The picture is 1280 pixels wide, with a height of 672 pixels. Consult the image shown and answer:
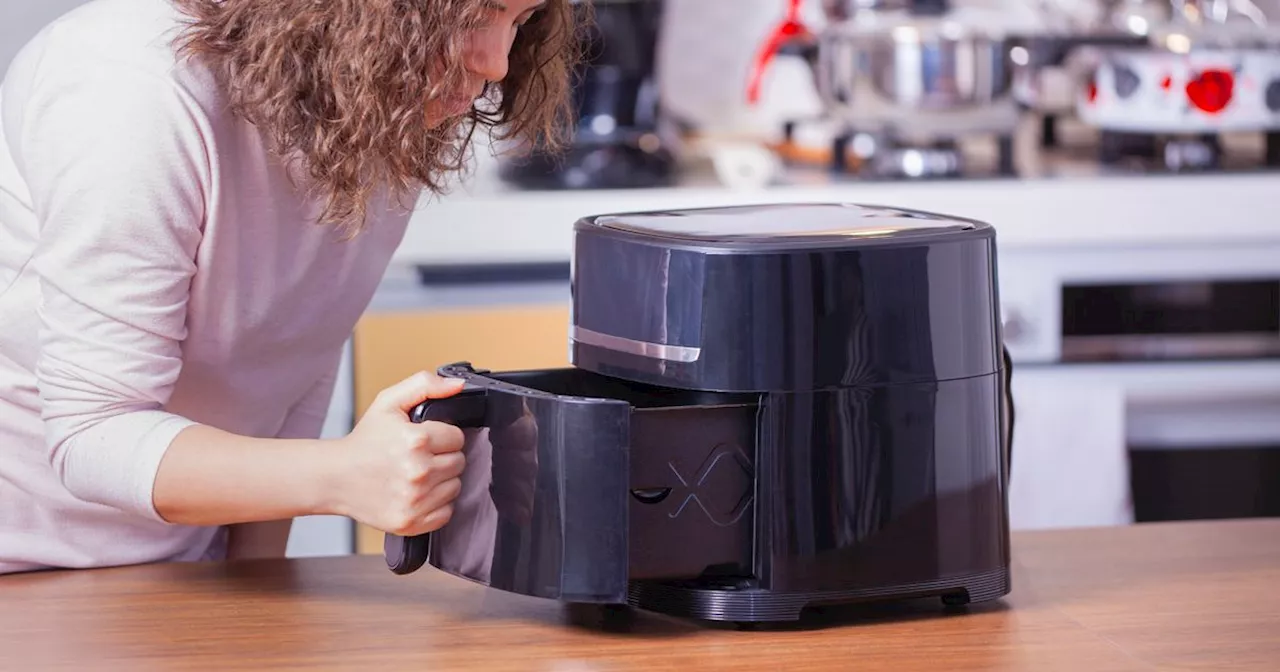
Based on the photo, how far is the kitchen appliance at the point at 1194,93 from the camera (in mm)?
1940

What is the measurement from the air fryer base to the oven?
102 centimetres

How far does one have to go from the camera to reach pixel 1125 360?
6.13 feet

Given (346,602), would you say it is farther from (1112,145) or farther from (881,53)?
(1112,145)

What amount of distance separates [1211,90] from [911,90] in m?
0.37

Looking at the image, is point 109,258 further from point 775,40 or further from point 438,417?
point 775,40

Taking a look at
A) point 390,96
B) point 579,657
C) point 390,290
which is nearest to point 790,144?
point 390,290

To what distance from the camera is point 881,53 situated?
1.95m

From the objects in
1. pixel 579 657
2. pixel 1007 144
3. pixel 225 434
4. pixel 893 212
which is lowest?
pixel 579 657

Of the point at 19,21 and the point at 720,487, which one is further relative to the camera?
the point at 19,21

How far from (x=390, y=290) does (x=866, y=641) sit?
111cm

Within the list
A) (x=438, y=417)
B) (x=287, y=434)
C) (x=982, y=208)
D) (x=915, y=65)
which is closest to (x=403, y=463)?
(x=438, y=417)

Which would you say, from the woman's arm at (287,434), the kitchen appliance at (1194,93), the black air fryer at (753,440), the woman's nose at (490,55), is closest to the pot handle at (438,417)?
the black air fryer at (753,440)

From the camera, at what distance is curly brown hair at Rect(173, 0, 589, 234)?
2.85 feet

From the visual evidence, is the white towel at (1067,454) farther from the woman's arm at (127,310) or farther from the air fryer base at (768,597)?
the woman's arm at (127,310)
